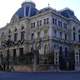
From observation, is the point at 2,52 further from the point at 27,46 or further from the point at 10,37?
the point at 27,46

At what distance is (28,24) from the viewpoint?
186 ft

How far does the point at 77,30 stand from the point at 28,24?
13948 millimetres

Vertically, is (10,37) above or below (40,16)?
below

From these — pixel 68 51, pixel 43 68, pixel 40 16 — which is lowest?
pixel 43 68

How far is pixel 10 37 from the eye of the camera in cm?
6278

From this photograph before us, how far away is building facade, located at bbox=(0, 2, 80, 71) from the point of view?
46094 millimetres

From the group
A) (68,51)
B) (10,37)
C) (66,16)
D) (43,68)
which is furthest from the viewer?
(10,37)

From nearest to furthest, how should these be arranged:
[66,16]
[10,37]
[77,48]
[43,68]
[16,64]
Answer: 1. [43,68]
2. [16,64]
3. [77,48]
4. [66,16]
5. [10,37]

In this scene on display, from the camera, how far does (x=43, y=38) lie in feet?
168

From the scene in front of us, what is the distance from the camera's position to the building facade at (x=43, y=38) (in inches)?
1815

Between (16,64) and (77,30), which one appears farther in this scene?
(77,30)

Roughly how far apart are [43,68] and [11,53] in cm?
2133

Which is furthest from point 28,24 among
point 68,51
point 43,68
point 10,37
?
point 43,68

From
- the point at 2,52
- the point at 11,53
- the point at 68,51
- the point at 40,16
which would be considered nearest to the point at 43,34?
the point at 40,16
